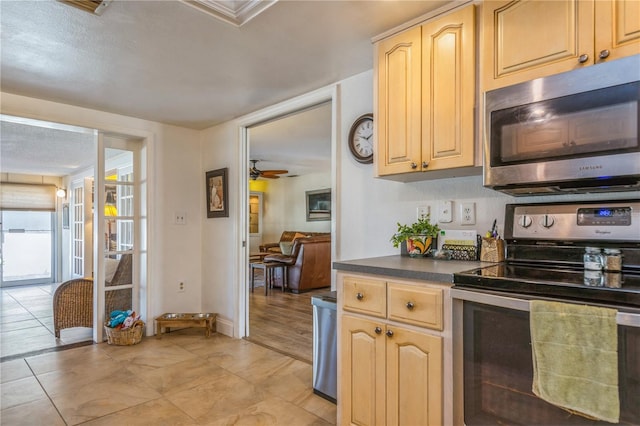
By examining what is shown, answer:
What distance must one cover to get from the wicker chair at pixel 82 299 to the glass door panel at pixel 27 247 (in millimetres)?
4631

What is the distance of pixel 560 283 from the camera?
119 cm

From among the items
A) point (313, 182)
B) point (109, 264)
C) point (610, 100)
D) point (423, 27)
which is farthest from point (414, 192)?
point (313, 182)

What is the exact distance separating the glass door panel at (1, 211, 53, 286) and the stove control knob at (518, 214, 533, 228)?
8666 mm

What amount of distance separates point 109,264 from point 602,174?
13.0 feet

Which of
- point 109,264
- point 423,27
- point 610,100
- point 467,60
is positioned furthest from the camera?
point 109,264

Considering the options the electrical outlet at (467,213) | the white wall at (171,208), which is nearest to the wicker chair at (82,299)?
the white wall at (171,208)

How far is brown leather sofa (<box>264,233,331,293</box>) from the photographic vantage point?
5.78 metres

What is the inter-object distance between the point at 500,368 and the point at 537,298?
304mm

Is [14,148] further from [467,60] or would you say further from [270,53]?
[467,60]

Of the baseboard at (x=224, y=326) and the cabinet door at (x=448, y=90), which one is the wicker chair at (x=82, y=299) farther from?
the cabinet door at (x=448, y=90)

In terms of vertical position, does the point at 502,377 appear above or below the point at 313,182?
below

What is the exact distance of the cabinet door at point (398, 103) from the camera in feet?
6.02

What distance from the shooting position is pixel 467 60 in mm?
1657

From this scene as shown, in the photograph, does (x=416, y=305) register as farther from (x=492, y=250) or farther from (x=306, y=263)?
(x=306, y=263)
